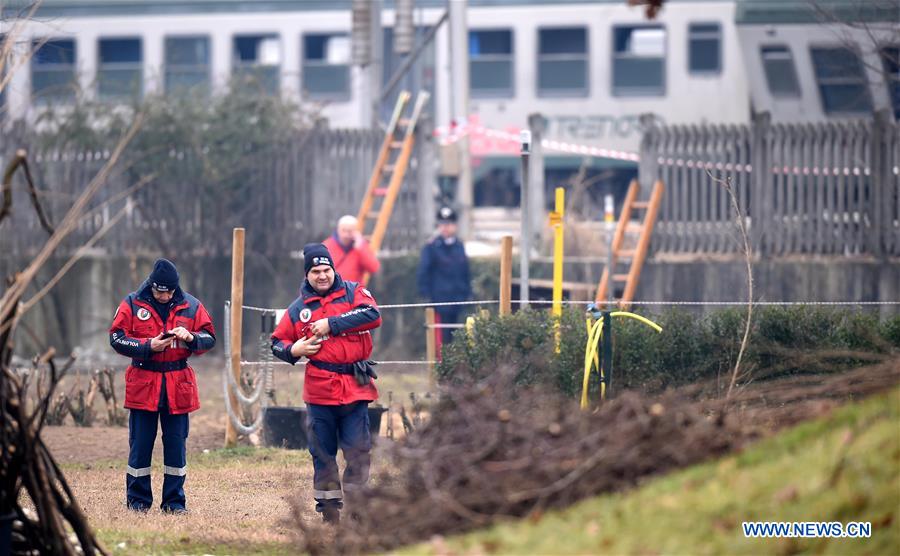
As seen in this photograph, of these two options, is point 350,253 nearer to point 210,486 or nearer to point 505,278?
point 505,278

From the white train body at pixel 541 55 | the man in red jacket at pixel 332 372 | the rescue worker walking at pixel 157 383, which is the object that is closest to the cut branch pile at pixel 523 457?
the man in red jacket at pixel 332 372

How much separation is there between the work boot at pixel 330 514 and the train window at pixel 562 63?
1849 cm

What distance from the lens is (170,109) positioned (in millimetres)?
20484

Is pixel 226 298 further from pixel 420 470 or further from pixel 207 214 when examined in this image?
pixel 420 470

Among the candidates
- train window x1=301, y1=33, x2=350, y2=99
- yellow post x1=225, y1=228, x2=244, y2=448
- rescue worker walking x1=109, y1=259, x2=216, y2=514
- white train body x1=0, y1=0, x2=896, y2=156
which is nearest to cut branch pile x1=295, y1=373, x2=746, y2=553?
rescue worker walking x1=109, y1=259, x2=216, y2=514

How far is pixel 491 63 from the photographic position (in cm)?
2691

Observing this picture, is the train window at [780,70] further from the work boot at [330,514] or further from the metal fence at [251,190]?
the work boot at [330,514]

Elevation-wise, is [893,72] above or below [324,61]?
below

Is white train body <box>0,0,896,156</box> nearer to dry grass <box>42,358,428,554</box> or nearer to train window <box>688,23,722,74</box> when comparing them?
train window <box>688,23,722,74</box>

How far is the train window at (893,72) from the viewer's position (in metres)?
16.1

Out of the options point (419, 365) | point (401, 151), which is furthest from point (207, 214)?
point (419, 365)

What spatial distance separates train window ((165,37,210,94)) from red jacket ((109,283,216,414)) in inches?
686

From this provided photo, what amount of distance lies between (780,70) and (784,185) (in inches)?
202

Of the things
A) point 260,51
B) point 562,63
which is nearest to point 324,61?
point 260,51
